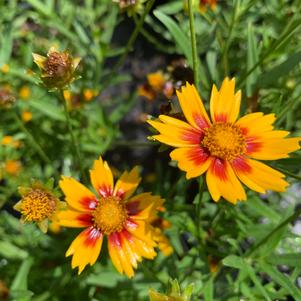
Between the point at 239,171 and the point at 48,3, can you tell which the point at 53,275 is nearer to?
the point at 239,171

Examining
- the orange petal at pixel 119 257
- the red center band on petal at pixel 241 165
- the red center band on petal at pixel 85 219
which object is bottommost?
the orange petal at pixel 119 257

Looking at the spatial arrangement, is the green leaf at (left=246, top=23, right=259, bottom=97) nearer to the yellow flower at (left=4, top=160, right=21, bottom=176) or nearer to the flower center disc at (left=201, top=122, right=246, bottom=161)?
the flower center disc at (left=201, top=122, right=246, bottom=161)

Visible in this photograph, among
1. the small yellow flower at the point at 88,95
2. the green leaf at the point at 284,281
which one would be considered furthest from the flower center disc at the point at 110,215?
the small yellow flower at the point at 88,95

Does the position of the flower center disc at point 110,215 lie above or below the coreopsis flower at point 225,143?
below

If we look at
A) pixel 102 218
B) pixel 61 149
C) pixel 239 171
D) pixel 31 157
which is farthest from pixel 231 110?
pixel 31 157

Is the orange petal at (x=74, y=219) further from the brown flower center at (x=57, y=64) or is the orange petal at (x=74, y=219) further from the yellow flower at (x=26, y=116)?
the yellow flower at (x=26, y=116)

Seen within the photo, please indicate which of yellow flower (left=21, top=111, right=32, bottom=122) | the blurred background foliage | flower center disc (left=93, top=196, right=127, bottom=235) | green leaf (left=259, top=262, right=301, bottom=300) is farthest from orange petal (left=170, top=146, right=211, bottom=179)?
yellow flower (left=21, top=111, right=32, bottom=122)

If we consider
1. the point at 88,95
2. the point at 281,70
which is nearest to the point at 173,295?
the point at 281,70
